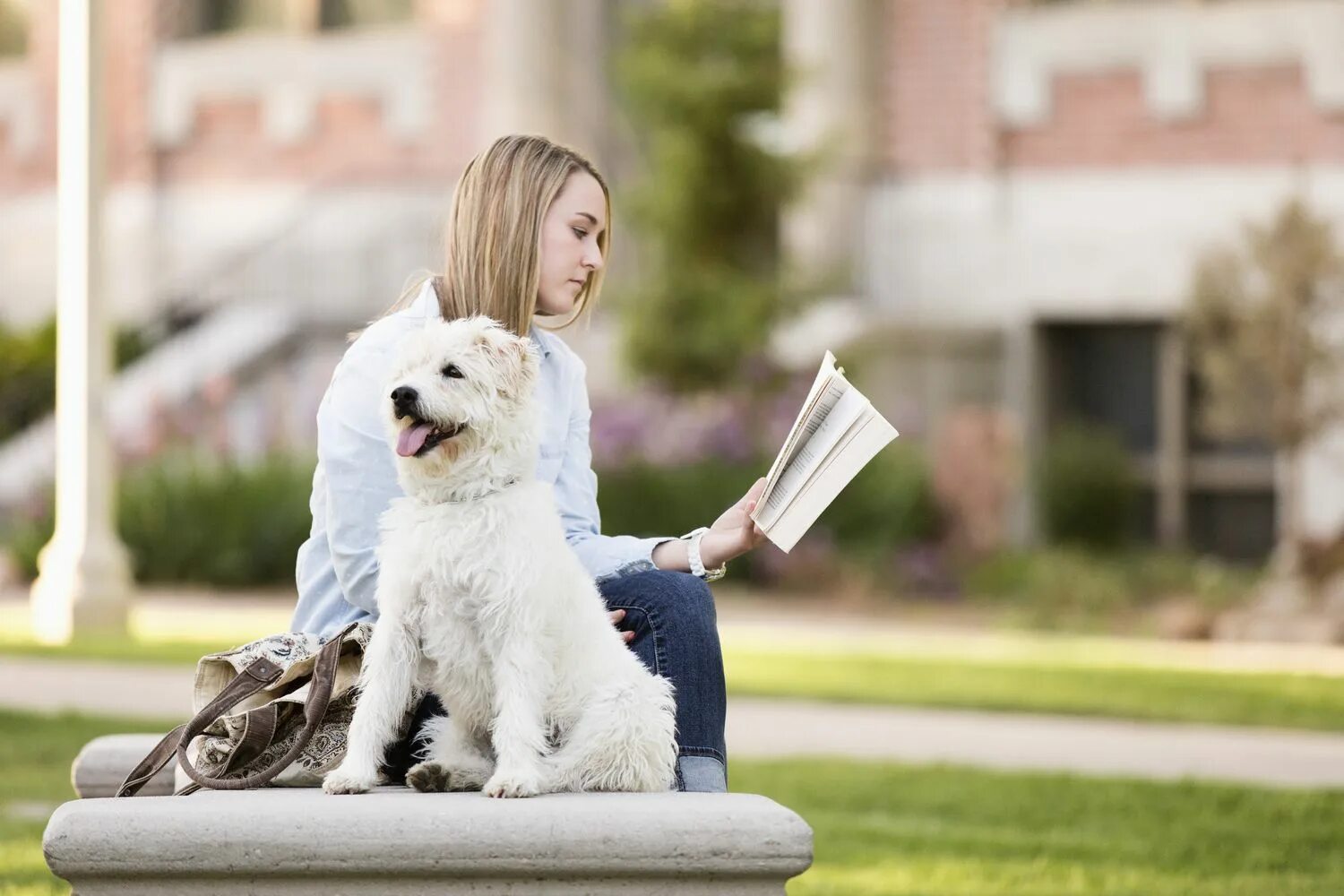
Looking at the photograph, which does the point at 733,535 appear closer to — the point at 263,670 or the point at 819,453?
the point at 819,453

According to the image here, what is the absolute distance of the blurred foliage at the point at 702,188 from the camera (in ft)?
51.8

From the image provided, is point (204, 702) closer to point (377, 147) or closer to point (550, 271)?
point (550, 271)

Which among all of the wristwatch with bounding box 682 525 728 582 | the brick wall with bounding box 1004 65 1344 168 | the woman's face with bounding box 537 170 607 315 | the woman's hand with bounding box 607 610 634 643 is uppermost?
the brick wall with bounding box 1004 65 1344 168

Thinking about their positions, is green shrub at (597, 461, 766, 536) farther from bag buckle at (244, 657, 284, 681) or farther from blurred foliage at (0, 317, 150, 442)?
bag buckle at (244, 657, 284, 681)

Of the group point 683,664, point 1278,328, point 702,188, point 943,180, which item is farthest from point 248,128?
point 683,664

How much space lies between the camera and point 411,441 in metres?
3.42

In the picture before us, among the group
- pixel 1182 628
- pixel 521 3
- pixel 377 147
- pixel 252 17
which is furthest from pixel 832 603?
pixel 252 17

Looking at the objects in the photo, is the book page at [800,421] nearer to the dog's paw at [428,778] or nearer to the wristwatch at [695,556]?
the wristwatch at [695,556]

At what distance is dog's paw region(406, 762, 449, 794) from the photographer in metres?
3.54

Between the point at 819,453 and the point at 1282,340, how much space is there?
10.4 metres

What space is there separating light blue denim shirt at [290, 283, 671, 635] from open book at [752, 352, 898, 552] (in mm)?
356

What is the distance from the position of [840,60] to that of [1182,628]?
7021mm

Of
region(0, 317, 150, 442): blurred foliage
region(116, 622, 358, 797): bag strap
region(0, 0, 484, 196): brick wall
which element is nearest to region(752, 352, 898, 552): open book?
region(116, 622, 358, 797): bag strap

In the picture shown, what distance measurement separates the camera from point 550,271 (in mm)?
3984
